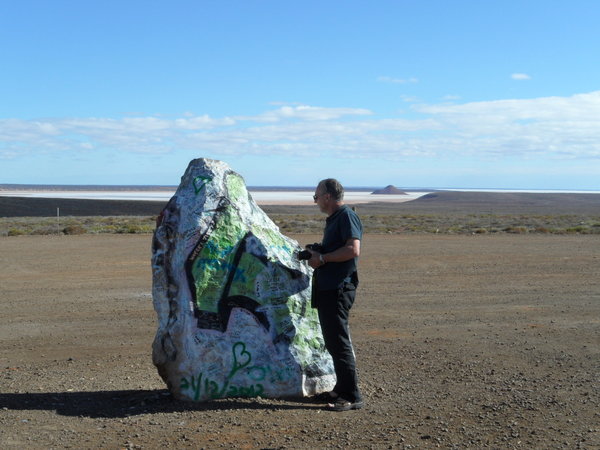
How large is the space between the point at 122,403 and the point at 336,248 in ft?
8.83

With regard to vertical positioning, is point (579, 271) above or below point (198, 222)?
below

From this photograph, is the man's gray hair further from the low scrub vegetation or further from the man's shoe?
the low scrub vegetation

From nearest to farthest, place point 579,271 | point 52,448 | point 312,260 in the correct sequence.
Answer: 1. point 52,448
2. point 312,260
3. point 579,271

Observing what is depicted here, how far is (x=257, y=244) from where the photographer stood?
7.25 m

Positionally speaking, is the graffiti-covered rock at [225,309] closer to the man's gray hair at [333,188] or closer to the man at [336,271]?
the man at [336,271]

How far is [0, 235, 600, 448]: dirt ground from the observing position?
6172mm

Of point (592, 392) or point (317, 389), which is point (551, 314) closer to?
point (592, 392)

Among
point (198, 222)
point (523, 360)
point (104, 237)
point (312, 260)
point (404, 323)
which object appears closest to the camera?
point (312, 260)

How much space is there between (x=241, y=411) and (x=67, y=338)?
4732 millimetres

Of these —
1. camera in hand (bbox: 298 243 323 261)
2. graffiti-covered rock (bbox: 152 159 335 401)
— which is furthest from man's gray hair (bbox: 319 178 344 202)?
graffiti-covered rock (bbox: 152 159 335 401)

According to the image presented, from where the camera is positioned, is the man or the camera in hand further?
the camera in hand

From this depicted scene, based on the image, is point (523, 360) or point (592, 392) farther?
point (523, 360)

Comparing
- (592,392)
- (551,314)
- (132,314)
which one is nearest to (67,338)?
(132,314)

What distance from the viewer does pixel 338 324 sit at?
6.54m
